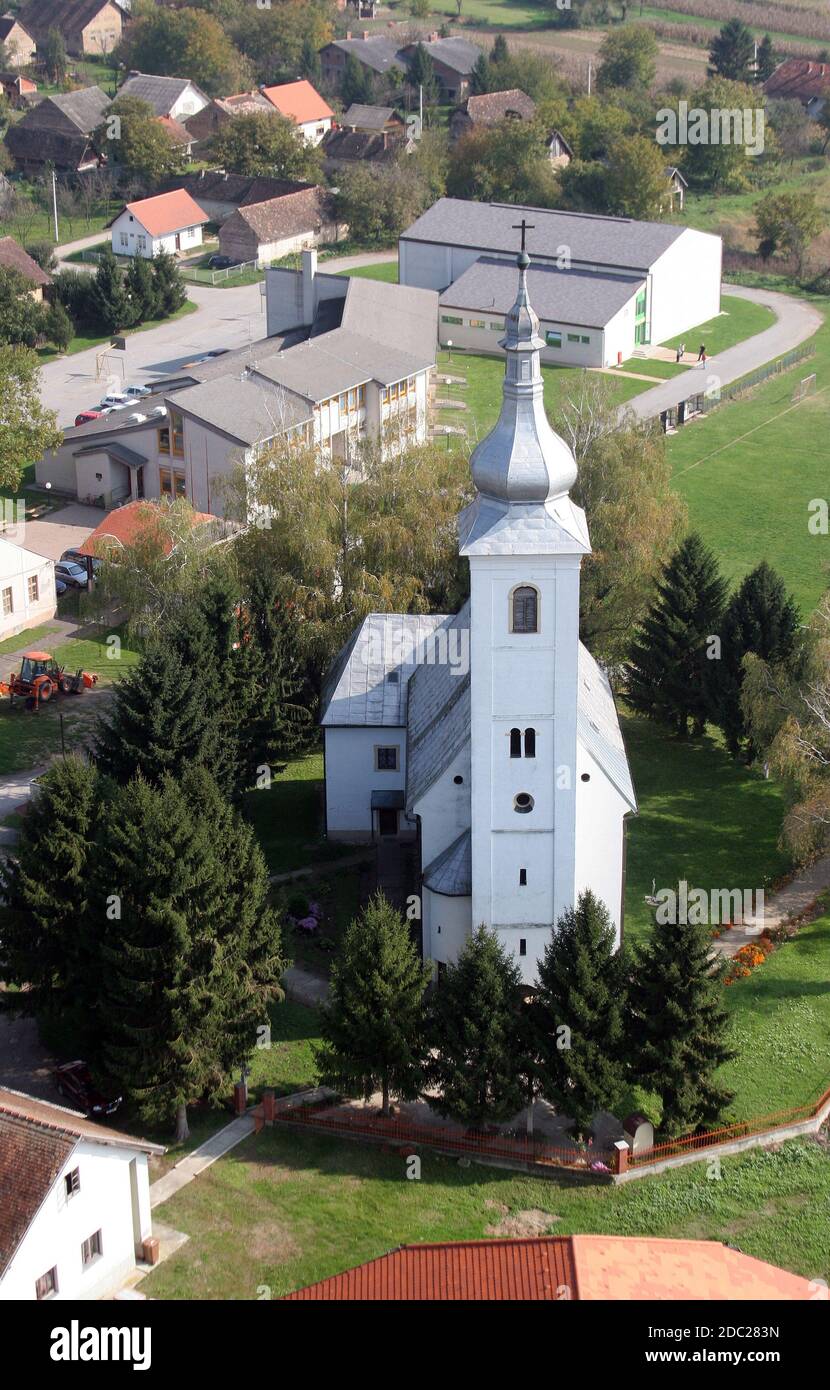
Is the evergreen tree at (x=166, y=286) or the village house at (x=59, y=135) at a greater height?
the village house at (x=59, y=135)

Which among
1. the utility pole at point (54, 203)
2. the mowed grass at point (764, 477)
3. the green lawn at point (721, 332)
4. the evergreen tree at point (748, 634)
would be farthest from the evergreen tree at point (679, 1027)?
the utility pole at point (54, 203)

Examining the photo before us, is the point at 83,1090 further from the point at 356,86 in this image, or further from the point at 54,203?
the point at 356,86

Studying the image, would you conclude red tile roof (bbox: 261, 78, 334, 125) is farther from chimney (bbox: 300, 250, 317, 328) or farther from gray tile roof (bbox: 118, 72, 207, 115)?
chimney (bbox: 300, 250, 317, 328)

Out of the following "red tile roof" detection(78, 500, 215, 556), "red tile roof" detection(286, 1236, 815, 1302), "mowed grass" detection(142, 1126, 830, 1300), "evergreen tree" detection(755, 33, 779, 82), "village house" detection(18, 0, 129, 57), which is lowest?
"mowed grass" detection(142, 1126, 830, 1300)

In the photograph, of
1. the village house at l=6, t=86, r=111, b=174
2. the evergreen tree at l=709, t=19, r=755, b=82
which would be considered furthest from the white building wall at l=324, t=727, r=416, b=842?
the evergreen tree at l=709, t=19, r=755, b=82

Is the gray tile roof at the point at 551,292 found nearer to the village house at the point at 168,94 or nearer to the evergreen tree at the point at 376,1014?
the village house at the point at 168,94

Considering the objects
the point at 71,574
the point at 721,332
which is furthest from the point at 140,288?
the point at 71,574
